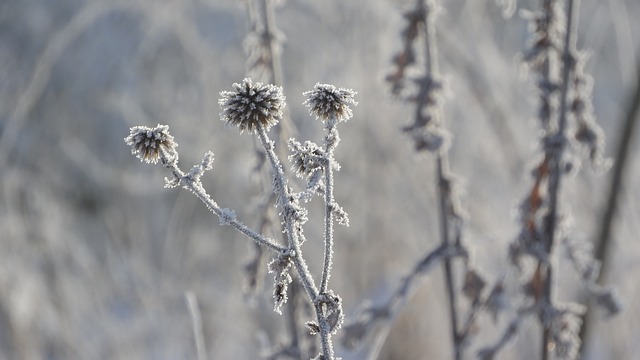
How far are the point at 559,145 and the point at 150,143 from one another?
49 cm

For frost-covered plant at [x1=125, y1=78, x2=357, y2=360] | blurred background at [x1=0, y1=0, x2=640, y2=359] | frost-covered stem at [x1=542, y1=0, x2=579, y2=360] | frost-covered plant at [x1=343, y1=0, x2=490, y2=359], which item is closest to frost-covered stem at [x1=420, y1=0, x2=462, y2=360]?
frost-covered plant at [x1=343, y1=0, x2=490, y2=359]

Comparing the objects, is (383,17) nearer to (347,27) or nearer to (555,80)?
(347,27)

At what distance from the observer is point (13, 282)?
138 cm

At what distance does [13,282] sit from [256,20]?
92cm

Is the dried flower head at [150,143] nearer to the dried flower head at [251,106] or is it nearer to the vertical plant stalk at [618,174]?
the dried flower head at [251,106]

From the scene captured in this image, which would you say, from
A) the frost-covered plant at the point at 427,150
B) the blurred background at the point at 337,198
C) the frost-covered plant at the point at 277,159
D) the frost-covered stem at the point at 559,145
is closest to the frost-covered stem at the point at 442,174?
the frost-covered plant at the point at 427,150

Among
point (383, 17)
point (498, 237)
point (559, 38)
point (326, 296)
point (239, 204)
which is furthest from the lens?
point (239, 204)

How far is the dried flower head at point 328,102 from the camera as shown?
38cm

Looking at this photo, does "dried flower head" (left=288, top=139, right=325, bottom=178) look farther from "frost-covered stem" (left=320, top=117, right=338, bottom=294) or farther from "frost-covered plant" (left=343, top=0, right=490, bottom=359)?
"frost-covered plant" (left=343, top=0, right=490, bottom=359)

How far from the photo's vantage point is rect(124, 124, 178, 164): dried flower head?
0.37m

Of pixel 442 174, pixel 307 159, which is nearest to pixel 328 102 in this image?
pixel 307 159

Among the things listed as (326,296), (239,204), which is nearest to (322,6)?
(239,204)

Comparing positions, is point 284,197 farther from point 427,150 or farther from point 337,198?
point 337,198

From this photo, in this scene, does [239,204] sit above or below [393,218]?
above
